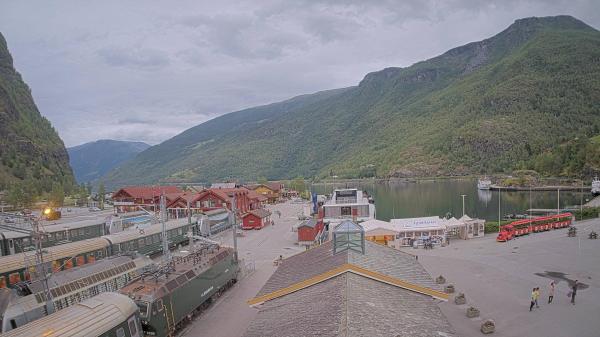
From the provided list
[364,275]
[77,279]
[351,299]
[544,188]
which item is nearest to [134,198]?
[77,279]

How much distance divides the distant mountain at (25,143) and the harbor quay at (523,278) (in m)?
82.7

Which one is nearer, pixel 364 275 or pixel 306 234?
pixel 364 275

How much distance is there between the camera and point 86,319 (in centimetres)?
1184

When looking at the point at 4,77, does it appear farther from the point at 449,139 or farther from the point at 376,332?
the point at 449,139

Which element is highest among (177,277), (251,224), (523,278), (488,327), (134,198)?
(177,277)

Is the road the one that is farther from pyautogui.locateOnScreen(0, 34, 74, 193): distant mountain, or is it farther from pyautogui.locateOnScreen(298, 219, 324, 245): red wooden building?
pyautogui.locateOnScreen(0, 34, 74, 193): distant mountain

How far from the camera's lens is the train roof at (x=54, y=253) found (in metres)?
21.3

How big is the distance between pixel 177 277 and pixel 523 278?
822 inches

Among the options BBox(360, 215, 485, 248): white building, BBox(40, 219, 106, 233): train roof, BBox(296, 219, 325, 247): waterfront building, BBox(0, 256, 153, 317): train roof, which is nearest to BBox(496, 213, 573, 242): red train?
BBox(360, 215, 485, 248): white building

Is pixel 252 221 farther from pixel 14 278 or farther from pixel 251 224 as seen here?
pixel 14 278

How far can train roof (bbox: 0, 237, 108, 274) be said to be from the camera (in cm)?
2128

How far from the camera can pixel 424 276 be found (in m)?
15.1

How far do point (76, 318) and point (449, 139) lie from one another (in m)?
175

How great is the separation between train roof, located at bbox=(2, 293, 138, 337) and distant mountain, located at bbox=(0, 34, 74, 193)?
80.2 m
